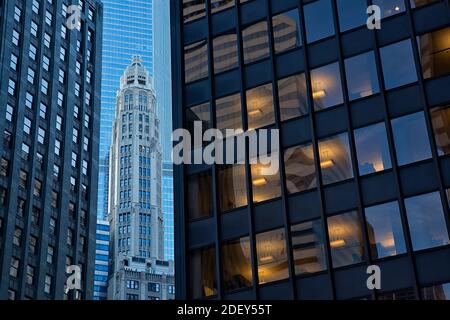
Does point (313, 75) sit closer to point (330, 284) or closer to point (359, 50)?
point (359, 50)

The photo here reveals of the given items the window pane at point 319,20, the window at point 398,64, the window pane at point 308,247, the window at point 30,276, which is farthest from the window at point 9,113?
the window at point 398,64

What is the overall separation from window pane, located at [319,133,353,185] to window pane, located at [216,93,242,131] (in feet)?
16.4

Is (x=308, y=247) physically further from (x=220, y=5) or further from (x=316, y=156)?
(x=220, y=5)

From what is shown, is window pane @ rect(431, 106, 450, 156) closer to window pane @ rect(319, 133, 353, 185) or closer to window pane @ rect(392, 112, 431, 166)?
window pane @ rect(392, 112, 431, 166)

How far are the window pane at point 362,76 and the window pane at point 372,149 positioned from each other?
1908 mm

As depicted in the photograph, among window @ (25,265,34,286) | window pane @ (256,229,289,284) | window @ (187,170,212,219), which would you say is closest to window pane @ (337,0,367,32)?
window @ (187,170,212,219)

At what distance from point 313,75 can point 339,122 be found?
10.3 feet

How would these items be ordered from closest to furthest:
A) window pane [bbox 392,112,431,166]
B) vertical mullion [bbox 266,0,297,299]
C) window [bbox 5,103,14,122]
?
window pane [bbox 392,112,431,166] < vertical mullion [bbox 266,0,297,299] < window [bbox 5,103,14,122]

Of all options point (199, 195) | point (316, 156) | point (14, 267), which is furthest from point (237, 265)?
point (14, 267)

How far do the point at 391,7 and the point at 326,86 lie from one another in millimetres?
5003

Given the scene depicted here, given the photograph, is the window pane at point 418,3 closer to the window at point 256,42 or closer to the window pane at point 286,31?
the window pane at point 286,31

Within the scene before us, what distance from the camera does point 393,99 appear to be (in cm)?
3284

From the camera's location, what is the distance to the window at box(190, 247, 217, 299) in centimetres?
3350
